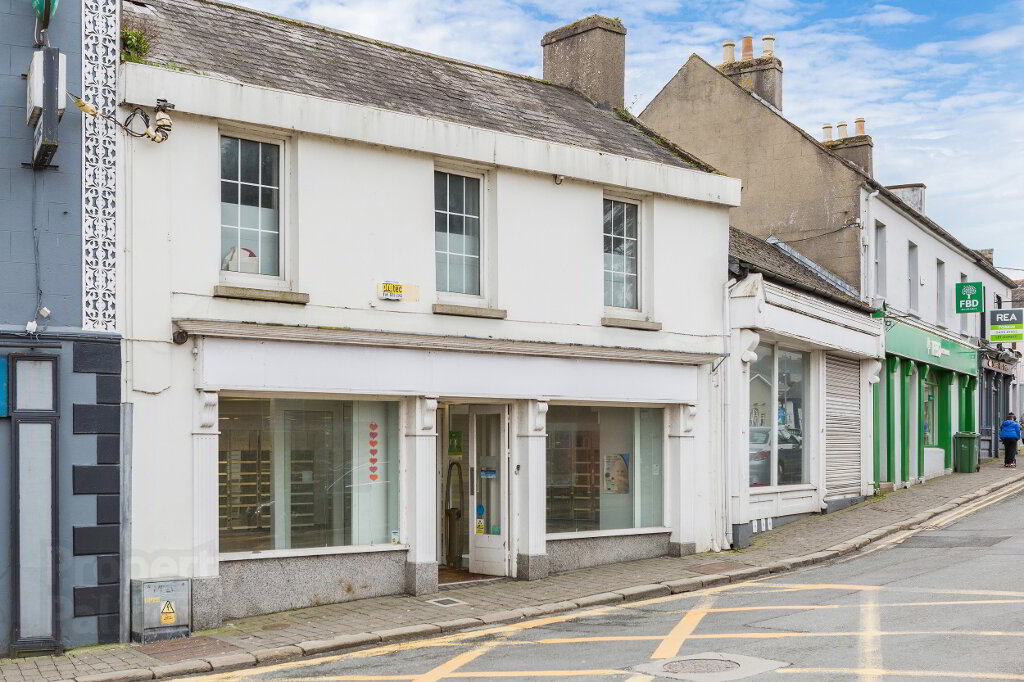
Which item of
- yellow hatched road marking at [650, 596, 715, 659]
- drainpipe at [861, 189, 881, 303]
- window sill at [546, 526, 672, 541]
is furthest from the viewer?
drainpipe at [861, 189, 881, 303]

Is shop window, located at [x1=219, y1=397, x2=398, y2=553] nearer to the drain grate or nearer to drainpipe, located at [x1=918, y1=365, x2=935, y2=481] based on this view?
the drain grate

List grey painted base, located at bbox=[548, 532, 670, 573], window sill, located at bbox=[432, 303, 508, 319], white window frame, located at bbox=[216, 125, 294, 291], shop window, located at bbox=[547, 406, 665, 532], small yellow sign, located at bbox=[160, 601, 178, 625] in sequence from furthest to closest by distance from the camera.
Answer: shop window, located at bbox=[547, 406, 665, 532], grey painted base, located at bbox=[548, 532, 670, 573], window sill, located at bbox=[432, 303, 508, 319], white window frame, located at bbox=[216, 125, 294, 291], small yellow sign, located at bbox=[160, 601, 178, 625]

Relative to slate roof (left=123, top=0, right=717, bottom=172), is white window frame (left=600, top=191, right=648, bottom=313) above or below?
below

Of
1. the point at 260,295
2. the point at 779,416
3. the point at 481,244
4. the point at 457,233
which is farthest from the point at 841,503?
the point at 260,295

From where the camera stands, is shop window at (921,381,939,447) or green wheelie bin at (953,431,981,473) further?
green wheelie bin at (953,431,981,473)

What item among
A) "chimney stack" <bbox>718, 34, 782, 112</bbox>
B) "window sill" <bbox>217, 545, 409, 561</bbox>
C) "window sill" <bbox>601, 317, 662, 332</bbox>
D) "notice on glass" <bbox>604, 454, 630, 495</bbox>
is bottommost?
"window sill" <bbox>217, 545, 409, 561</bbox>

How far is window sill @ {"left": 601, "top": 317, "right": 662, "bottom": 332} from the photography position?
50.9 ft

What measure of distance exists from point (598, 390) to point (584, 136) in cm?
386

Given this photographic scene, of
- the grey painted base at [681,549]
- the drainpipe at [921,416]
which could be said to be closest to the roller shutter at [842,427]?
the drainpipe at [921,416]

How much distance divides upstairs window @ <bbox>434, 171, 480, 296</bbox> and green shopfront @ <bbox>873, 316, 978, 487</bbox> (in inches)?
Result: 485

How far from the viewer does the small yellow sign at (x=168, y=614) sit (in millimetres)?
11203

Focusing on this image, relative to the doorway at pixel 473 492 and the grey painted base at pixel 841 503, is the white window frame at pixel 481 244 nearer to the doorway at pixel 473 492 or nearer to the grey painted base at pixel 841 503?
the doorway at pixel 473 492

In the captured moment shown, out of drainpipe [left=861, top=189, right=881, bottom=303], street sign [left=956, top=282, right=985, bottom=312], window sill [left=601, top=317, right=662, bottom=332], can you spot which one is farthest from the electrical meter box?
street sign [left=956, top=282, right=985, bottom=312]

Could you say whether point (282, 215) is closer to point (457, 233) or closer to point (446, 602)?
point (457, 233)
